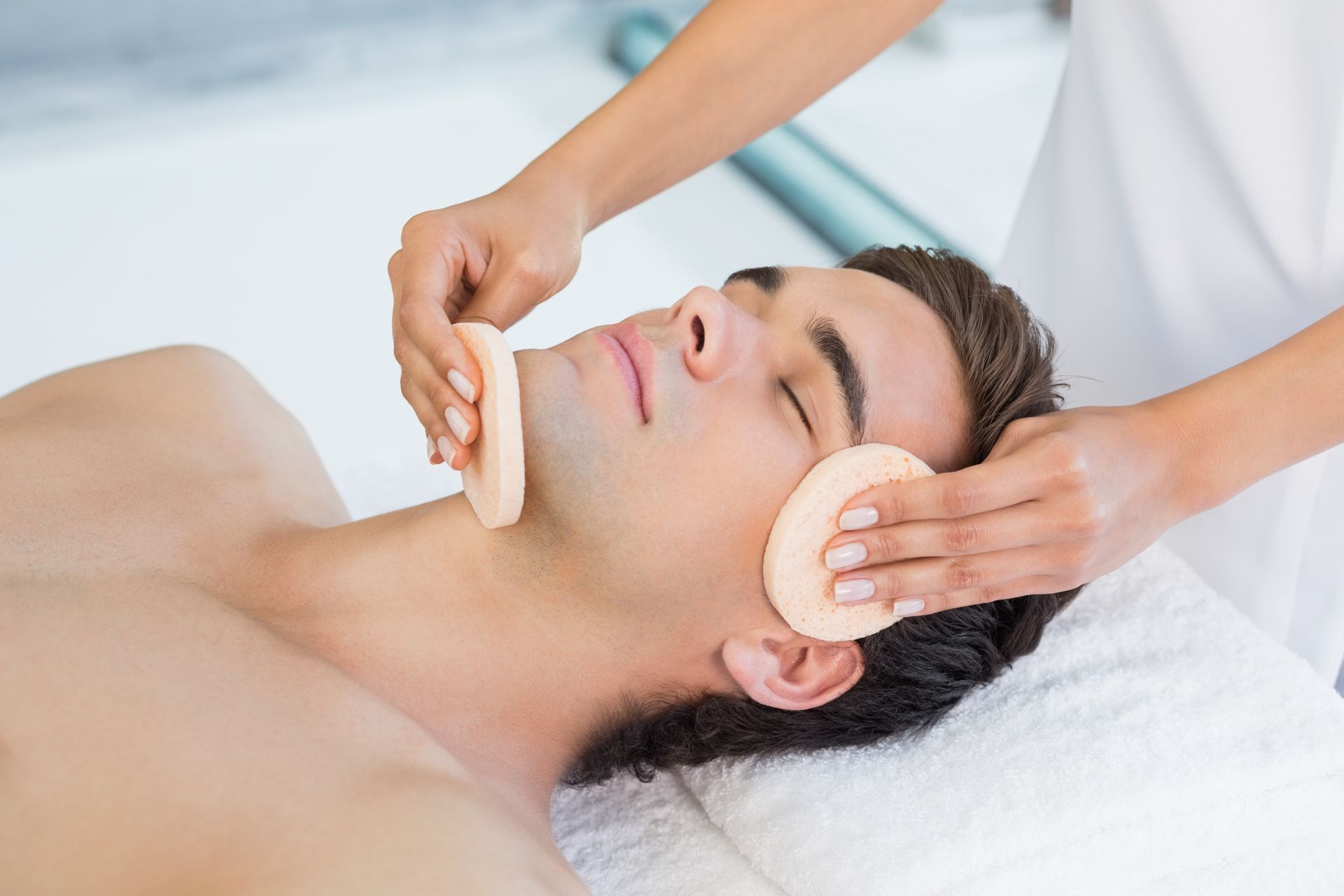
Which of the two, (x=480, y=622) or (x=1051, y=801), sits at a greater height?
(x=480, y=622)

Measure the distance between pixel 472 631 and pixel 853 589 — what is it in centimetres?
41

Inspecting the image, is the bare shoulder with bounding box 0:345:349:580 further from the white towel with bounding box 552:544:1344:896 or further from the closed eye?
the closed eye

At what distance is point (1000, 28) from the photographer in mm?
3516

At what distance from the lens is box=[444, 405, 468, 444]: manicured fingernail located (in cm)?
124

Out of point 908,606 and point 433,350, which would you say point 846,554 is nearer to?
point 908,606

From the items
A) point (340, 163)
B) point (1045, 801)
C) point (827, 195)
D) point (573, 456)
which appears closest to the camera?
point (573, 456)

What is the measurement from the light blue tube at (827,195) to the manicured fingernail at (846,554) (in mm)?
1730

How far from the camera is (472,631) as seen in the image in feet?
4.29

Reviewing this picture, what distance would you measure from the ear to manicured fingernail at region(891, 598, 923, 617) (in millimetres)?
142

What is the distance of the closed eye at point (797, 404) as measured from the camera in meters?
1.29

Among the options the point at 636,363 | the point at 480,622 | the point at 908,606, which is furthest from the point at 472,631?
the point at 908,606

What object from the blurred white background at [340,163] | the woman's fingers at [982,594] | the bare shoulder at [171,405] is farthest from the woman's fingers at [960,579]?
the blurred white background at [340,163]

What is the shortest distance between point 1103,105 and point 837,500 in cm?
88

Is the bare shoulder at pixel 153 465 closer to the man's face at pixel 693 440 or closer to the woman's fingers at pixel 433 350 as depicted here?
the woman's fingers at pixel 433 350
